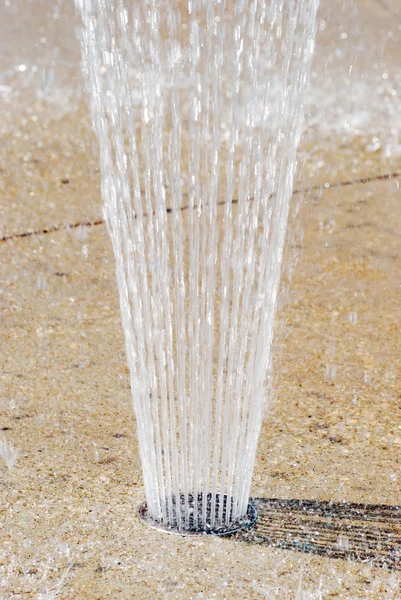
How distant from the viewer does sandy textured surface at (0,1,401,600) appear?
2.80 meters

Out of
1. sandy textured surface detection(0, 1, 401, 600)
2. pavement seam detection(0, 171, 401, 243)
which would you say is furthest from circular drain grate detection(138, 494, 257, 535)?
pavement seam detection(0, 171, 401, 243)

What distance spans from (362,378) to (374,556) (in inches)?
52.6

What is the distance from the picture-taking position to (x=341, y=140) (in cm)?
733

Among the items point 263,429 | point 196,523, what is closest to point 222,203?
point 263,429

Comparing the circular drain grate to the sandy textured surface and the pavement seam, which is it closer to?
the sandy textured surface

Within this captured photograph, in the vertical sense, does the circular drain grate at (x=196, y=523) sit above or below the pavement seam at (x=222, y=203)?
above

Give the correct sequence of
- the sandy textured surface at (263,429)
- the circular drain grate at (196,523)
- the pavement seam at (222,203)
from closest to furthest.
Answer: the sandy textured surface at (263,429)
the circular drain grate at (196,523)
the pavement seam at (222,203)

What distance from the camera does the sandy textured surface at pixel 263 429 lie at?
280 centimetres

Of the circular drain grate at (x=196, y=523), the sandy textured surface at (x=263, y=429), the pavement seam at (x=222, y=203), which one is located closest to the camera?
the sandy textured surface at (x=263, y=429)

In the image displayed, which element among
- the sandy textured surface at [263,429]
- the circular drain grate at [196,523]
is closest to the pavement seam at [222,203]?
the sandy textured surface at [263,429]

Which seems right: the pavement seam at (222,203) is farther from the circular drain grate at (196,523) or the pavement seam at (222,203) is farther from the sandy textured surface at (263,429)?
the circular drain grate at (196,523)

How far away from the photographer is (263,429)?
371 cm

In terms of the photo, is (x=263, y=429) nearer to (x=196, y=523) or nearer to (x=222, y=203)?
(x=196, y=523)

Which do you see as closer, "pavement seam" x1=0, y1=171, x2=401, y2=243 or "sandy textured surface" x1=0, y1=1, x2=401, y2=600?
"sandy textured surface" x1=0, y1=1, x2=401, y2=600
